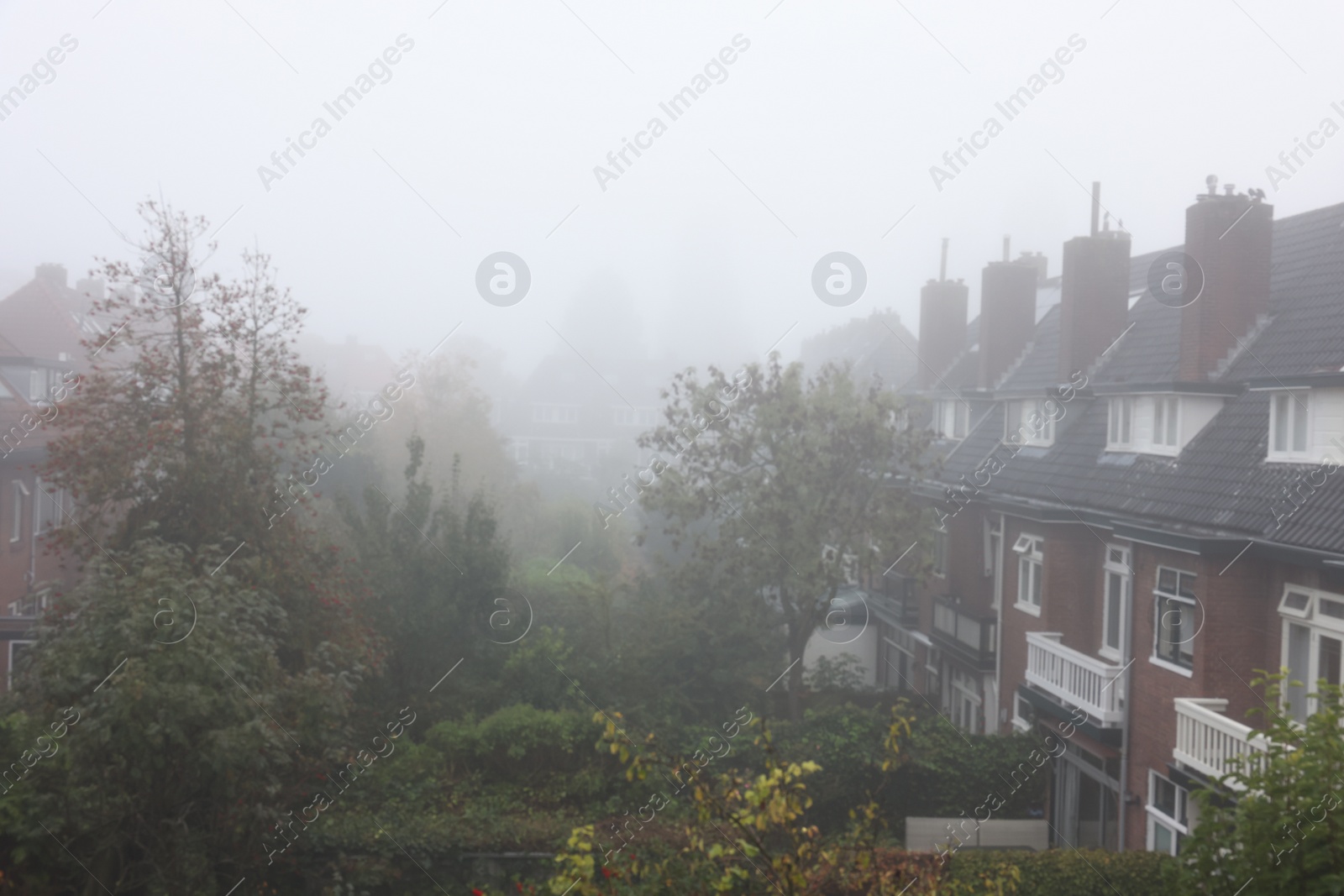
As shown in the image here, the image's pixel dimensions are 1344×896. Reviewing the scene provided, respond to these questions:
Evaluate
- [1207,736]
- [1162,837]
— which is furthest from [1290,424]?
[1162,837]

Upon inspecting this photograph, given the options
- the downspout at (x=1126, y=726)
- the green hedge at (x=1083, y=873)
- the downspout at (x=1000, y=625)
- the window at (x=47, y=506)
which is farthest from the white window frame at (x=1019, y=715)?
the window at (x=47, y=506)

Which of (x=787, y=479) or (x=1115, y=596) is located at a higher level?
(x=787, y=479)

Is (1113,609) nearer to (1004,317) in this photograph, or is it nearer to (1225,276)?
(1225,276)

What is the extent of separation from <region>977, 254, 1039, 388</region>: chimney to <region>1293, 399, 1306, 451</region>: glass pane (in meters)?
10.5

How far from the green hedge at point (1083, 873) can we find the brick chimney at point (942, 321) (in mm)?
16396

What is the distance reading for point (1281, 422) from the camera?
11.9 m

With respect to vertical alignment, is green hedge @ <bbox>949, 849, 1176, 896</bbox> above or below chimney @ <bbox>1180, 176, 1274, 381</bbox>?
below

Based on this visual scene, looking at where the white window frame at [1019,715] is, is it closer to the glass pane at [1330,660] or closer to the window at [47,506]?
the glass pane at [1330,660]

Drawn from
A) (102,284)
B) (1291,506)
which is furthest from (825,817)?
(102,284)

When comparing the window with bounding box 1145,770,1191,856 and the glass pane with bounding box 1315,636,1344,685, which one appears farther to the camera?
the window with bounding box 1145,770,1191,856

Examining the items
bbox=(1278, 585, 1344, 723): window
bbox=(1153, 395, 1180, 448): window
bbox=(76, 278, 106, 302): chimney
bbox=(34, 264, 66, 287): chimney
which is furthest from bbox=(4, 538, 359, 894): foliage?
bbox=(76, 278, 106, 302): chimney

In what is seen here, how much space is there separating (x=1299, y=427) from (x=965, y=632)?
9.44 m

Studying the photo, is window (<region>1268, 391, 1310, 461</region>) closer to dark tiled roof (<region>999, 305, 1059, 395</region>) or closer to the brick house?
dark tiled roof (<region>999, 305, 1059, 395</region>)

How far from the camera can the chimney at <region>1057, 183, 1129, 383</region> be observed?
17688mm
